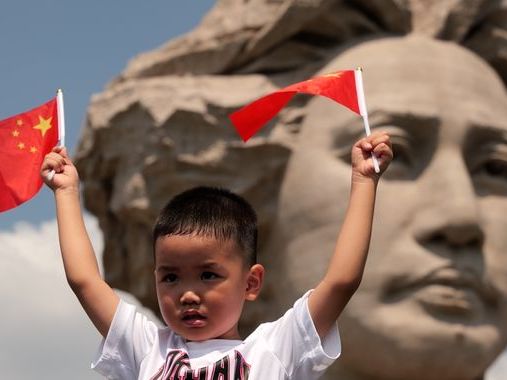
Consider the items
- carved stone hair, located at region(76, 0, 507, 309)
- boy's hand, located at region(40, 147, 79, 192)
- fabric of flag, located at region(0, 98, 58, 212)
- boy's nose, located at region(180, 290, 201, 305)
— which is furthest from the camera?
carved stone hair, located at region(76, 0, 507, 309)

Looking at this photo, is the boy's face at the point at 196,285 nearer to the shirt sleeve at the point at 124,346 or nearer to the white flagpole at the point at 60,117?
the shirt sleeve at the point at 124,346

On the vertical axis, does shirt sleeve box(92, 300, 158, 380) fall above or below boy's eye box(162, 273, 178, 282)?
below

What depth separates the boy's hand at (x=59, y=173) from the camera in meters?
2.29

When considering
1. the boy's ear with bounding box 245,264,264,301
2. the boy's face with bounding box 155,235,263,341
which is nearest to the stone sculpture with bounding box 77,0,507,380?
the boy's ear with bounding box 245,264,264,301

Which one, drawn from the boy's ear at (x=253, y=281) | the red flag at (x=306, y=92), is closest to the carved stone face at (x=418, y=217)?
the red flag at (x=306, y=92)

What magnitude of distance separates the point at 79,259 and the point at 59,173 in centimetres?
21

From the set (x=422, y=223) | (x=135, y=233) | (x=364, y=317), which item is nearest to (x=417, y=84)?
(x=422, y=223)

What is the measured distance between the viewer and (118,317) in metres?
2.18

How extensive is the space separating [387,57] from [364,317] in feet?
4.14

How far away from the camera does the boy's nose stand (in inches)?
81.2

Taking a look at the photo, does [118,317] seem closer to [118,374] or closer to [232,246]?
[118,374]

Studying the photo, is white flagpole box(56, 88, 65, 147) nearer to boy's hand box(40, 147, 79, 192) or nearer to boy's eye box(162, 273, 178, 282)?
boy's hand box(40, 147, 79, 192)

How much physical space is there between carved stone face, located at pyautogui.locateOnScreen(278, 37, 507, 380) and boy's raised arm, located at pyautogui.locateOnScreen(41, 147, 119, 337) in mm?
2850

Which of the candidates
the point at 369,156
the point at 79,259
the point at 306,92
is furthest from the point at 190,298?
the point at 306,92
